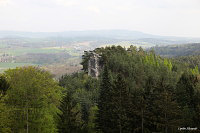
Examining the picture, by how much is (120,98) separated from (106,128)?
282 inches

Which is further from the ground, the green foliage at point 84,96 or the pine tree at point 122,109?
the pine tree at point 122,109

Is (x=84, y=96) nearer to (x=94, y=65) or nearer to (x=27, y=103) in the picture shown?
(x=94, y=65)

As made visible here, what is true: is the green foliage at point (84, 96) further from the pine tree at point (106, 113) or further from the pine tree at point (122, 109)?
the pine tree at point (122, 109)

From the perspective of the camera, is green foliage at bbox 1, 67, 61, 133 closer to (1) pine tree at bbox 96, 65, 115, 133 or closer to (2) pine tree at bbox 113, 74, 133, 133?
(1) pine tree at bbox 96, 65, 115, 133

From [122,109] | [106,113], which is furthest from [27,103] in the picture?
[122,109]

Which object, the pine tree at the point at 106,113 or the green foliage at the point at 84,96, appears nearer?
the pine tree at the point at 106,113

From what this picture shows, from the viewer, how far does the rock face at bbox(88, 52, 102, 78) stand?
114556 mm

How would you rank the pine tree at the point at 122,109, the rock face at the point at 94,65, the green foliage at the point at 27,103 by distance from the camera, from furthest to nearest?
the rock face at the point at 94,65
the pine tree at the point at 122,109
the green foliage at the point at 27,103

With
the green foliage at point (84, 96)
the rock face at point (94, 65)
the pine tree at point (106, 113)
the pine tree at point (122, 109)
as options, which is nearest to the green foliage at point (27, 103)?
the pine tree at point (106, 113)

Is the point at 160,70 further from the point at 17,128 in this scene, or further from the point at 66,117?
the point at 17,128

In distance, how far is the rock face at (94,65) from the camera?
115 metres

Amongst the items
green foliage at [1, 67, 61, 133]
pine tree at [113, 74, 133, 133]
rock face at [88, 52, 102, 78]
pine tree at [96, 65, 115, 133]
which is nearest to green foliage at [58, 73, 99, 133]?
rock face at [88, 52, 102, 78]

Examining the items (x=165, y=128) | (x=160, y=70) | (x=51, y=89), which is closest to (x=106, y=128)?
(x=165, y=128)

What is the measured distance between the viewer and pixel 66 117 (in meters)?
43.6
